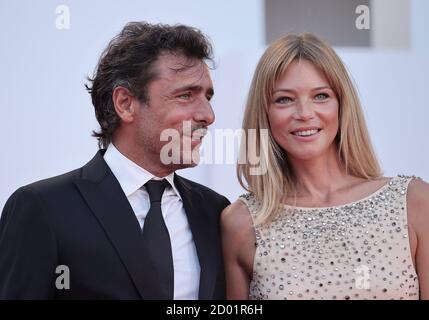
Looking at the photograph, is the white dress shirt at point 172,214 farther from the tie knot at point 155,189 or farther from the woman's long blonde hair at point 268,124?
the woman's long blonde hair at point 268,124

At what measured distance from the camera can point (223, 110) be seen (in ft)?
8.27

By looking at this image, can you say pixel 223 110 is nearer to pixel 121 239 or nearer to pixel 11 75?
pixel 11 75

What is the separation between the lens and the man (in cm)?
165

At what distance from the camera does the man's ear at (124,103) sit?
6.48ft

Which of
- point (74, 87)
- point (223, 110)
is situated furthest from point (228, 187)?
point (74, 87)

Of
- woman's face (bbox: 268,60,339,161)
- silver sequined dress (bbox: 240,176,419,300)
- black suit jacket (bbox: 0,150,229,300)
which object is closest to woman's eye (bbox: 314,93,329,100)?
woman's face (bbox: 268,60,339,161)

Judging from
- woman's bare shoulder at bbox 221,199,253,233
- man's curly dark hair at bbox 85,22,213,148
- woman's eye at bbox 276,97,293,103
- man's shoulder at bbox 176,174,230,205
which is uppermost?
man's curly dark hair at bbox 85,22,213,148

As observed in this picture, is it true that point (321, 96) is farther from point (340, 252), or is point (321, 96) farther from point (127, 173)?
point (127, 173)

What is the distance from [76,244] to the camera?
166 cm

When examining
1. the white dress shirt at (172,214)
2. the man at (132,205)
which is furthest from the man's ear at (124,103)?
the white dress shirt at (172,214)

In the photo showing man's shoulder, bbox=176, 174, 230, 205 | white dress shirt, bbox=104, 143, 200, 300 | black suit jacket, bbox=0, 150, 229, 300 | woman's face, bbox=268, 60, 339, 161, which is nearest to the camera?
black suit jacket, bbox=0, 150, 229, 300

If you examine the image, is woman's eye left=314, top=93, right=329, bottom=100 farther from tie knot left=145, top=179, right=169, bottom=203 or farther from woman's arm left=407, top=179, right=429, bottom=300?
tie knot left=145, top=179, right=169, bottom=203

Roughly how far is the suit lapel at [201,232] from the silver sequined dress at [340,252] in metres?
0.14

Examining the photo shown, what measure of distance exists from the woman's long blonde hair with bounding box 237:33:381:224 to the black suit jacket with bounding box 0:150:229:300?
1.12 feet
